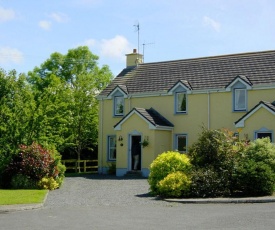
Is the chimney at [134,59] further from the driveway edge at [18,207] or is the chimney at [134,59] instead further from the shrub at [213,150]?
the driveway edge at [18,207]

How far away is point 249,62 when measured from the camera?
1340 inches

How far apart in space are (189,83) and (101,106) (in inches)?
300

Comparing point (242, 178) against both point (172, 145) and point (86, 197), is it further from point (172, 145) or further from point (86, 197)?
point (172, 145)

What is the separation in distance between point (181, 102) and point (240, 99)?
4340mm

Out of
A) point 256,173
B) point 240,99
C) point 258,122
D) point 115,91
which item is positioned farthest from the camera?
point 115,91

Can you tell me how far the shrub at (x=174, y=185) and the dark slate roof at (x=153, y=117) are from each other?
468 inches

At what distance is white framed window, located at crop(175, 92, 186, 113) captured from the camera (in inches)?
1371

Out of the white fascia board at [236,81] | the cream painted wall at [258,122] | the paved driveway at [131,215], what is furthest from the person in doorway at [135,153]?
the paved driveway at [131,215]

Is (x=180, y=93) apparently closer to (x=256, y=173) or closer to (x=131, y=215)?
(x=256, y=173)

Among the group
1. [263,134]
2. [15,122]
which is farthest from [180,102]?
[15,122]

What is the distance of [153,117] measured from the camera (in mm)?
34438

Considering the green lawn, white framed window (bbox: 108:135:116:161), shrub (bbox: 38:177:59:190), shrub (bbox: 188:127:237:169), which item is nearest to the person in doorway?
white framed window (bbox: 108:135:116:161)

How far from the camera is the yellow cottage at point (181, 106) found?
31.7 metres

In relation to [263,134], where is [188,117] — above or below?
above
